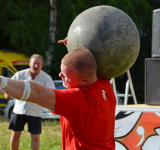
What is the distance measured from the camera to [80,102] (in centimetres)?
202

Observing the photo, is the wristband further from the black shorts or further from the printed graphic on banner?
the black shorts

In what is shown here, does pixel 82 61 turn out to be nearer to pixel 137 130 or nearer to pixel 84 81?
pixel 84 81

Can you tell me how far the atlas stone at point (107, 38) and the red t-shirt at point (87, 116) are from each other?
8.1 inches

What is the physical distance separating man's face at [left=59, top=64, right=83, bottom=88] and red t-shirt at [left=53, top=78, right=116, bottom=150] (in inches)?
1.9

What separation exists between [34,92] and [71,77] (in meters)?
0.35

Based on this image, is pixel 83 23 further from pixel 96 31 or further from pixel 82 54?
pixel 82 54

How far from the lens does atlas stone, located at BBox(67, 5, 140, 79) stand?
220 cm

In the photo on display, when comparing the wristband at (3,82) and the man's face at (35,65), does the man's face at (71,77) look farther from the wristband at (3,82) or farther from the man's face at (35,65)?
the man's face at (35,65)

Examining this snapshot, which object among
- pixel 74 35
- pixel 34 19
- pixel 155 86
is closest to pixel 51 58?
pixel 34 19

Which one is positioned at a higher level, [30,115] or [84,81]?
[84,81]

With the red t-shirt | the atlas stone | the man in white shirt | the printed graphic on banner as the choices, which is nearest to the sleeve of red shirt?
the red t-shirt

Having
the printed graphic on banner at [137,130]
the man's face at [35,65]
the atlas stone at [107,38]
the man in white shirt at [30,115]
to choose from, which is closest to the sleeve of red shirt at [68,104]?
the atlas stone at [107,38]

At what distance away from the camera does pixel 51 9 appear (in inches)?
476

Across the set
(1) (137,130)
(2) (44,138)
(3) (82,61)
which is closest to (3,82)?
(3) (82,61)
